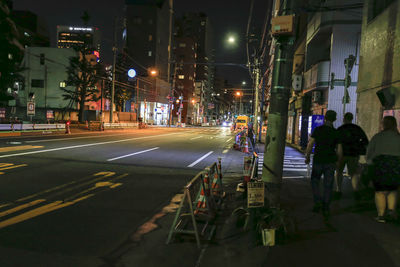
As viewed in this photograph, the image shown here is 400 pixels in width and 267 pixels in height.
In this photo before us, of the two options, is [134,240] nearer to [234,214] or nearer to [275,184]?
[234,214]

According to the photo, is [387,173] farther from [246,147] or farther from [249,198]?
[246,147]

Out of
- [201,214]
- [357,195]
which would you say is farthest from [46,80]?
[357,195]

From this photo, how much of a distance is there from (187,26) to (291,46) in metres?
154

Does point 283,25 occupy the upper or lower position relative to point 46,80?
lower

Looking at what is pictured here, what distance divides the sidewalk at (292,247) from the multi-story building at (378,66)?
429cm

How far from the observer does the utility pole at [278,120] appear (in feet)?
18.4

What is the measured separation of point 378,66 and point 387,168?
18.6 ft

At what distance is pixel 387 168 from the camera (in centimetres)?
536

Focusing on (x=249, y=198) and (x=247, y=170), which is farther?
(x=247, y=170)

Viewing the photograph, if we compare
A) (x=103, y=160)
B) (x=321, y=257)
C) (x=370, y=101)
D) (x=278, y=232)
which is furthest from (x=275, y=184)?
(x=103, y=160)

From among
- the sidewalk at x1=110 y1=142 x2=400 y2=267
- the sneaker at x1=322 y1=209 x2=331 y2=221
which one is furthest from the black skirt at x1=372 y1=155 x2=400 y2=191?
the sneaker at x1=322 y1=209 x2=331 y2=221

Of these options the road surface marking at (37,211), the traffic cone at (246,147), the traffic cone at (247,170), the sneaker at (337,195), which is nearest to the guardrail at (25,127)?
the traffic cone at (246,147)

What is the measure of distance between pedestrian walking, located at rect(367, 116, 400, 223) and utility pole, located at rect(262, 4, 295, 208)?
1747 mm

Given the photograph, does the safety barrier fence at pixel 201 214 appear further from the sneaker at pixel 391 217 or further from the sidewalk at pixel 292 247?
the sneaker at pixel 391 217
